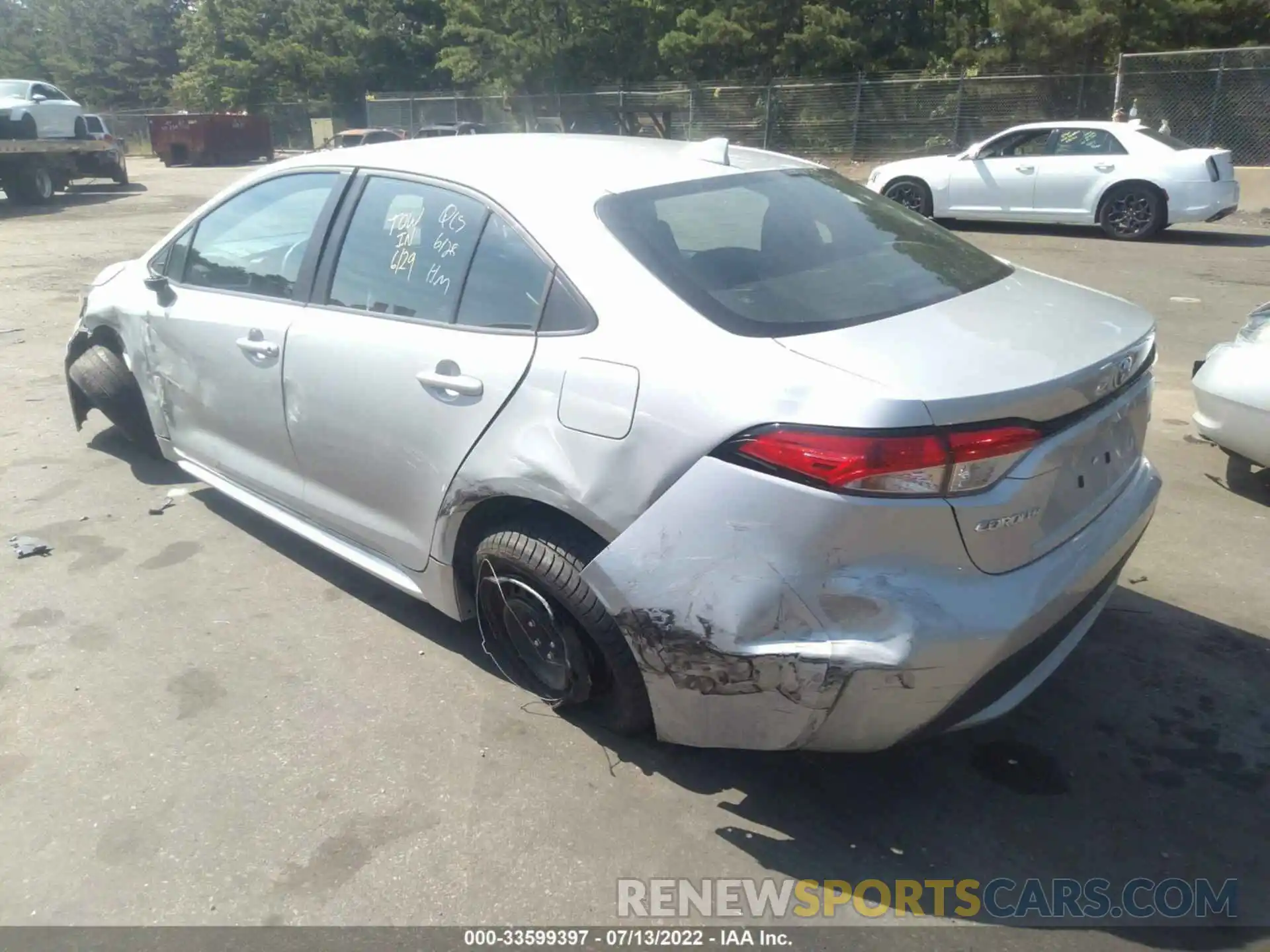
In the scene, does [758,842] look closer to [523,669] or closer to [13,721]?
[523,669]

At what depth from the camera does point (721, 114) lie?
27.9 meters

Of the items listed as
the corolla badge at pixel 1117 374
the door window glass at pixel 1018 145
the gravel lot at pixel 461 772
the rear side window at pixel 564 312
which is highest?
the door window glass at pixel 1018 145

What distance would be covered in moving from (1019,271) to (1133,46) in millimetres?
24397

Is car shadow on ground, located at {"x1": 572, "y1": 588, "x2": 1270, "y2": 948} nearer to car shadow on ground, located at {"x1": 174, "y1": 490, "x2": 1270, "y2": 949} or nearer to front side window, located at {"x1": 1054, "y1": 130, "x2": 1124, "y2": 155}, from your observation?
car shadow on ground, located at {"x1": 174, "y1": 490, "x2": 1270, "y2": 949}

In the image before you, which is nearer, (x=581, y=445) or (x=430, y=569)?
(x=581, y=445)

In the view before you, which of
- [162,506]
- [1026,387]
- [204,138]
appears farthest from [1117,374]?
[204,138]

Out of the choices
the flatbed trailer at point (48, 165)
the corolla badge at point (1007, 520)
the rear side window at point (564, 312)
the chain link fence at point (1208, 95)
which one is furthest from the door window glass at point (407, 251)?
the flatbed trailer at point (48, 165)

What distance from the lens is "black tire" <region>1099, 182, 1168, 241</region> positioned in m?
13.0

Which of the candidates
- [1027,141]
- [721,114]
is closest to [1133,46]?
[721,114]

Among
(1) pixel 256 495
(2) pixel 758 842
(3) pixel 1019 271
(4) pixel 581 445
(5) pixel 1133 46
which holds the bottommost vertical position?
(2) pixel 758 842

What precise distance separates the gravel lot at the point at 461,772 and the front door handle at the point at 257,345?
3.16ft

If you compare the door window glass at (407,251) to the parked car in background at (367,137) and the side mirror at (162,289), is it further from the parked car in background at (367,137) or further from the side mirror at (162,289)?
the parked car in background at (367,137)

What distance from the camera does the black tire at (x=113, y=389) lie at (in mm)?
5121

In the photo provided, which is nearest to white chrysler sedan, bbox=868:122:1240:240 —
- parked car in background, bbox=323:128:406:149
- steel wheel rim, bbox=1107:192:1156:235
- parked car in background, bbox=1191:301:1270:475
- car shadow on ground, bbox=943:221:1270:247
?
steel wheel rim, bbox=1107:192:1156:235
